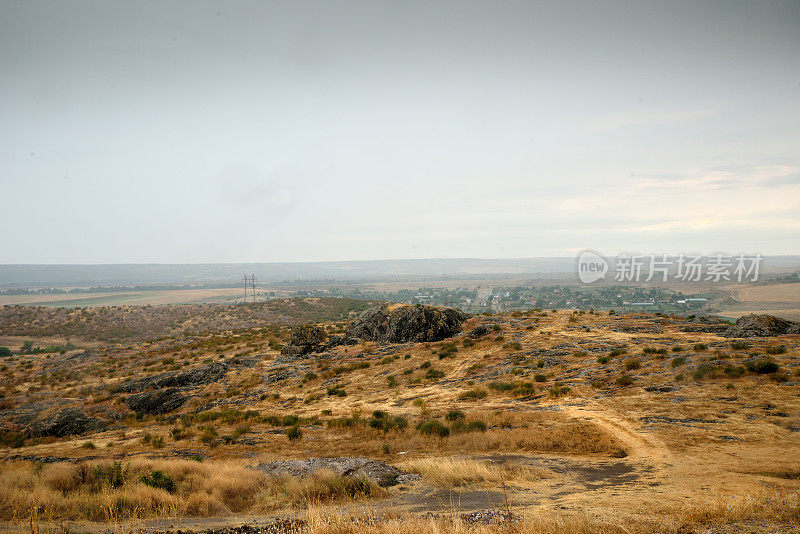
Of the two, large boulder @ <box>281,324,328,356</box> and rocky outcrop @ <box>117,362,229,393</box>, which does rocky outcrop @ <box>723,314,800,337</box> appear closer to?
large boulder @ <box>281,324,328,356</box>

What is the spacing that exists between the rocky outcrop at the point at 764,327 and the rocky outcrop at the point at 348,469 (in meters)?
27.9

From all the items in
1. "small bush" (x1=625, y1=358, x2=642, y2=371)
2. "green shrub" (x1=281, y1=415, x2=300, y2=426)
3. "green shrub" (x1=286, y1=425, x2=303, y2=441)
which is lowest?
"green shrub" (x1=281, y1=415, x2=300, y2=426)

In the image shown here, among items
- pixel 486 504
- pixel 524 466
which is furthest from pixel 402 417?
pixel 486 504

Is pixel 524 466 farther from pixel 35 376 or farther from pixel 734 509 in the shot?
pixel 35 376

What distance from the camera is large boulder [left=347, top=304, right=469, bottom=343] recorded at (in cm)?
3669

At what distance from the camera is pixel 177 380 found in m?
30.8

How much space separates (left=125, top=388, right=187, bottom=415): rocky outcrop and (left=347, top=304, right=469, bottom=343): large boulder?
665 inches

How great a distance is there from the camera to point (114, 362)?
39.2 metres

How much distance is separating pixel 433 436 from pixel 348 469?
5.35 m

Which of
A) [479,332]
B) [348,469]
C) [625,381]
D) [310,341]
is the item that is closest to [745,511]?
[348,469]

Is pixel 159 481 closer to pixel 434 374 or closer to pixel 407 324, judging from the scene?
pixel 434 374

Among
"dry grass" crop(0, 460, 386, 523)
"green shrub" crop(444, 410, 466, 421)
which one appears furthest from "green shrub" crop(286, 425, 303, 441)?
"green shrub" crop(444, 410, 466, 421)

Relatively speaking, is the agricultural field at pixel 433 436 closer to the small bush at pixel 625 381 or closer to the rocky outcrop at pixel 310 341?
the small bush at pixel 625 381

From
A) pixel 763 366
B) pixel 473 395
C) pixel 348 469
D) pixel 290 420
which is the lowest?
pixel 290 420
